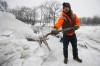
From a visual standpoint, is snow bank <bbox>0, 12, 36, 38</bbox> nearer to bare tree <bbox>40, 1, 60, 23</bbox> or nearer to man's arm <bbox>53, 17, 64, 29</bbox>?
man's arm <bbox>53, 17, 64, 29</bbox>

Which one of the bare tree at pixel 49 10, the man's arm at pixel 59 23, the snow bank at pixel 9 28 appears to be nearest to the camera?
the man's arm at pixel 59 23


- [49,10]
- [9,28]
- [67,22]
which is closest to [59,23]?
[67,22]

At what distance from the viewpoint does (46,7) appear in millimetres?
56531

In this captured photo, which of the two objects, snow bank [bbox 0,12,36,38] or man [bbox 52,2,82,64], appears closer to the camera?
man [bbox 52,2,82,64]

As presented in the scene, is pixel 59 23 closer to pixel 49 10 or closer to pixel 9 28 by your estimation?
pixel 9 28

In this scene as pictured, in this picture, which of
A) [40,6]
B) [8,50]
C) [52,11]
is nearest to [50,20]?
[52,11]

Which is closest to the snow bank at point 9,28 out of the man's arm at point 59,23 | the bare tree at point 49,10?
the man's arm at point 59,23

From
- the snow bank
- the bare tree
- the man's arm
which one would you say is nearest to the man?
the man's arm

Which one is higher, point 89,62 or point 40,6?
point 40,6

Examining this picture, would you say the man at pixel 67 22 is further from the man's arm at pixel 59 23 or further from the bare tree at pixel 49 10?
the bare tree at pixel 49 10

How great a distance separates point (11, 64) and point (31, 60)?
615 mm

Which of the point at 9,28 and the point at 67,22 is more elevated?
the point at 67,22

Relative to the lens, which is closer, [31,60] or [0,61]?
[0,61]

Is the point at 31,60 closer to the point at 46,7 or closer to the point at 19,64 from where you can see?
the point at 19,64
